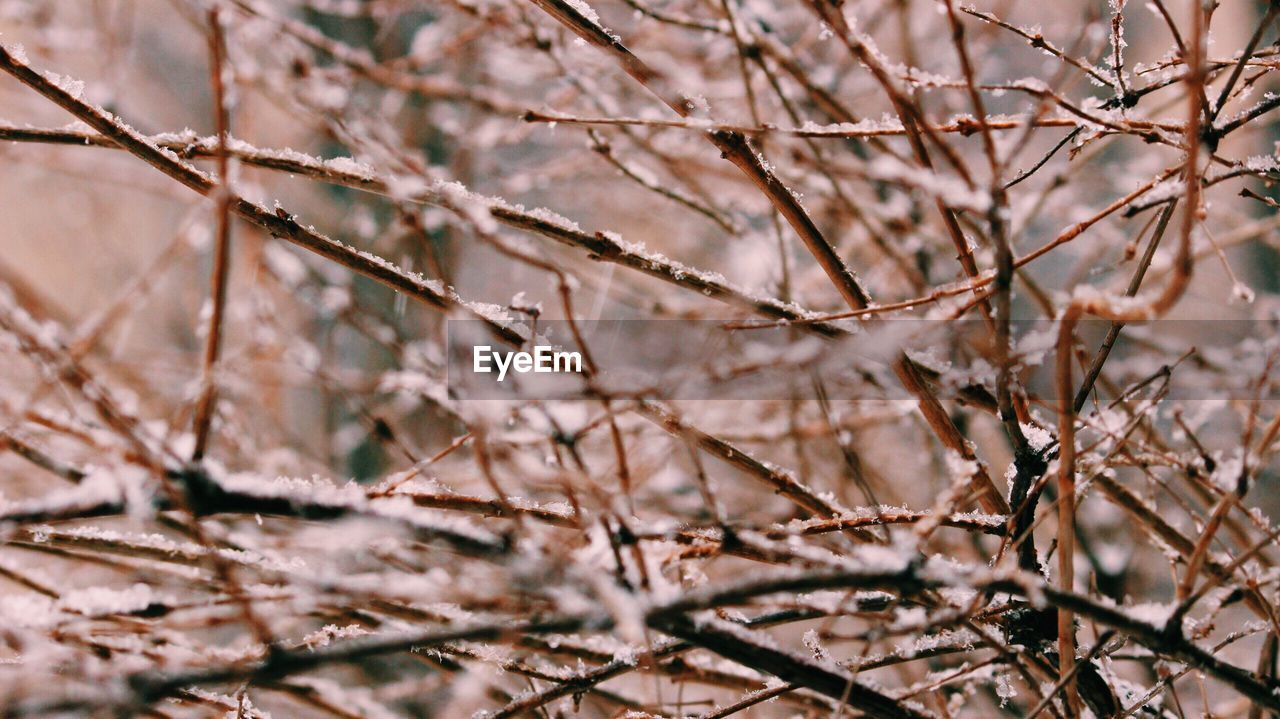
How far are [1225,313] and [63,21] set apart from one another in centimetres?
558

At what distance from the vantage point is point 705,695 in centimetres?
231

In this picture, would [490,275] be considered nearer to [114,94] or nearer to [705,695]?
[114,94]

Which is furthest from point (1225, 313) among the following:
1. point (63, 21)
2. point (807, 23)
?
point (63, 21)

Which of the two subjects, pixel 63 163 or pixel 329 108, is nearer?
pixel 329 108

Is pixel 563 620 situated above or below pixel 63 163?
below

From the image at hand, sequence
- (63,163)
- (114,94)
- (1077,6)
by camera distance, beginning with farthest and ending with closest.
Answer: (1077,6) < (63,163) < (114,94)

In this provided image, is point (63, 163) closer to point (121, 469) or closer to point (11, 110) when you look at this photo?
point (11, 110)

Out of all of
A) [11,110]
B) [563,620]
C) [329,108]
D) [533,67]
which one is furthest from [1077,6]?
[11,110]

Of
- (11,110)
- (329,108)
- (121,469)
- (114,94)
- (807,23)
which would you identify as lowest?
(121,469)

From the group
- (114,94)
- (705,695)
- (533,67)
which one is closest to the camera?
(114,94)

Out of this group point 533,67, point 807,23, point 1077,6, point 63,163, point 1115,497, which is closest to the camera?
point 1115,497

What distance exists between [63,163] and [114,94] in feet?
5.16

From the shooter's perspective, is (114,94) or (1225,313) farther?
(1225,313)

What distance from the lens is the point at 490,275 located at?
14.0 feet
